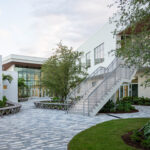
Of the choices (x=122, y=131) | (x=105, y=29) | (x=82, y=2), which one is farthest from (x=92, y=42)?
(x=122, y=131)

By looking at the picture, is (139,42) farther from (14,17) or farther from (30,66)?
(30,66)

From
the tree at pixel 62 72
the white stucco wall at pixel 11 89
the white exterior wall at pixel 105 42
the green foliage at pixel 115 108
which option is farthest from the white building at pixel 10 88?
the green foliage at pixel 115 108

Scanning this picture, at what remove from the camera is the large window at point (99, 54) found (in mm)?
21844

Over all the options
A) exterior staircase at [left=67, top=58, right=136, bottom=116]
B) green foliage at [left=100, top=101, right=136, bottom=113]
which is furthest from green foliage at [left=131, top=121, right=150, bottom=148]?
green foliage at [left=100, top=101, right=136, bottom=113]

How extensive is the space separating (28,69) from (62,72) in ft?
78.4

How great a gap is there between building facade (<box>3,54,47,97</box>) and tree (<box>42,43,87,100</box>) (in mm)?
17935

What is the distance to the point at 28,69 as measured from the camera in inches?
1544

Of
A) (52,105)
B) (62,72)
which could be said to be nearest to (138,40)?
(62,72)

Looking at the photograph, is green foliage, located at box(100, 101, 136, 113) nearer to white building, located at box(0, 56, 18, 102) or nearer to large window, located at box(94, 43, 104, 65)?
large window, located at box(94, 43, 104, 65)

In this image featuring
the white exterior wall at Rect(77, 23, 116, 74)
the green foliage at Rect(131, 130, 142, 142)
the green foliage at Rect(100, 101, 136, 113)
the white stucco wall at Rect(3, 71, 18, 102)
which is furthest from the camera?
the white stucco wall at Rect(3, 71, 18, 102)

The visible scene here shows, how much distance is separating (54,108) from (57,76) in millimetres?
2922

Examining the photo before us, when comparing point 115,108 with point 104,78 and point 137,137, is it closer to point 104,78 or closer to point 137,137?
point 104,78

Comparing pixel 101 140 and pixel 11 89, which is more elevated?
pixel 11 89

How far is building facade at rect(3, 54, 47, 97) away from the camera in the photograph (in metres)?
35.4
